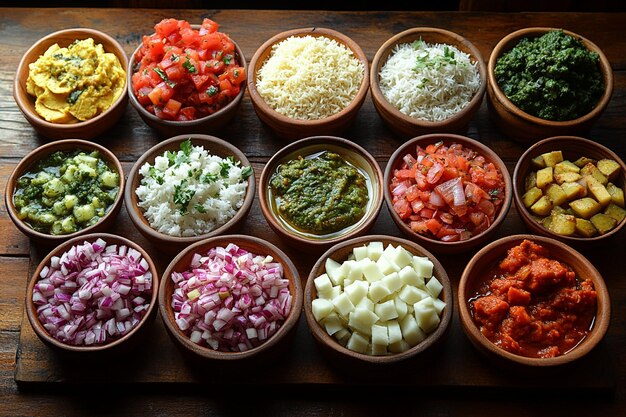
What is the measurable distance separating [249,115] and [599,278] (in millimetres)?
2150

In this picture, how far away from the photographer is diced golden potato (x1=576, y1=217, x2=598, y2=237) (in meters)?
3.58

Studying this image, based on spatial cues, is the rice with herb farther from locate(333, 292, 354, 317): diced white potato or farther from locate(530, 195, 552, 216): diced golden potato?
locate(530, 195, 552, 216): diced golden potato

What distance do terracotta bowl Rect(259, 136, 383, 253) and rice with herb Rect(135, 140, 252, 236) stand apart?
14 centimetres

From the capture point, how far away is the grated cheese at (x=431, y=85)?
398 centimetres

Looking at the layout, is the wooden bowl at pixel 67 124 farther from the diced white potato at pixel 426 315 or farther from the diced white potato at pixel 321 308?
the diced white potato at pixel 426 315

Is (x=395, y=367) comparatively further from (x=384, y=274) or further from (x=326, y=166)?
(x=326, y=166)

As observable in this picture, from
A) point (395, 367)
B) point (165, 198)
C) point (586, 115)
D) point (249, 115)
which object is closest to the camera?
point (395, 367)

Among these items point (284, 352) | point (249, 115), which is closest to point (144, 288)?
point (284, 352)

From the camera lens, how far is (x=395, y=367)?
3164mm

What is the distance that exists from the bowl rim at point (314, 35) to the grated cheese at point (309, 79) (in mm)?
34

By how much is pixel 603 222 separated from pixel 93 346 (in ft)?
8.45

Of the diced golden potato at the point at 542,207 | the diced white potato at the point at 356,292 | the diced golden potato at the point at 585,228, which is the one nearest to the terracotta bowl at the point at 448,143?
the diced golden potato at the point at 542,207

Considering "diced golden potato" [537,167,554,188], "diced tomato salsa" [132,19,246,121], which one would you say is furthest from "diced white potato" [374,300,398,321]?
"diced tomato salsa" [132,19,246,121]

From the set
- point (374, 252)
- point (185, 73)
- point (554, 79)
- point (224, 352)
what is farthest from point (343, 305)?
point (554, 79)
